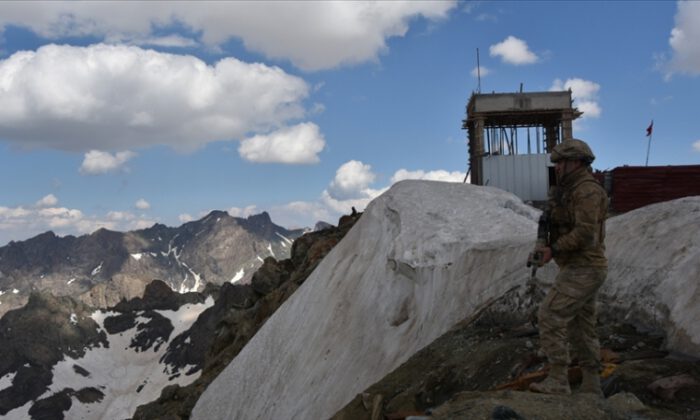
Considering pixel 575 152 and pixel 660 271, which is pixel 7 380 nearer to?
pixel 660 271

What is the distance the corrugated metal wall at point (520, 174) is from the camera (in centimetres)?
2995

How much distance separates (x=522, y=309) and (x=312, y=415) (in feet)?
18.7

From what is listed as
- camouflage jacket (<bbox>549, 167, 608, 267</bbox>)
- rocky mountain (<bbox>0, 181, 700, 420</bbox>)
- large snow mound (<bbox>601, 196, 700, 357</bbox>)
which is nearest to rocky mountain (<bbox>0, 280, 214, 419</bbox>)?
rocky mountain (<bbox>0, 181, 700, 420</bbox>)

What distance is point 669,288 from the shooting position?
927 centimetres

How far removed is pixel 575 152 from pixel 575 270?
4.26 feet

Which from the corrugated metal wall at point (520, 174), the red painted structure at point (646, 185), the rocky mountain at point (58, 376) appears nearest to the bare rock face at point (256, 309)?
the corrugated metal wall at point (520, 174)

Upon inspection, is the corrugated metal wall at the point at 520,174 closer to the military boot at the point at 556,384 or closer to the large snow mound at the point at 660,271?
the large snow mound at the point at 660,271

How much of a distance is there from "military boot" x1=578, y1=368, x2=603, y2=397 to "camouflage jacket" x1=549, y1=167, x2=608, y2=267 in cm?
118

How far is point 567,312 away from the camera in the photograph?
6.68 meters

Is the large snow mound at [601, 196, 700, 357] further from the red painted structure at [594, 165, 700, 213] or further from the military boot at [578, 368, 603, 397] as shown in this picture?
the red painted structure at [594, 165, 700, 213]

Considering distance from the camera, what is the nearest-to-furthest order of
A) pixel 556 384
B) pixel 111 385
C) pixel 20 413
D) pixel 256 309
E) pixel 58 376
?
1. pixel 556 384
2. pixel 256 309
3. pixel 20 413
4. pixel 58 376
5. pixel 111 385

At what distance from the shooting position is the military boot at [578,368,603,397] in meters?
6.76

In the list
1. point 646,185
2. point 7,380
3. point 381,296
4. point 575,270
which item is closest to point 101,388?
point 7,380

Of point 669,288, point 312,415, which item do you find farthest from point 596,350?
point 312,415
